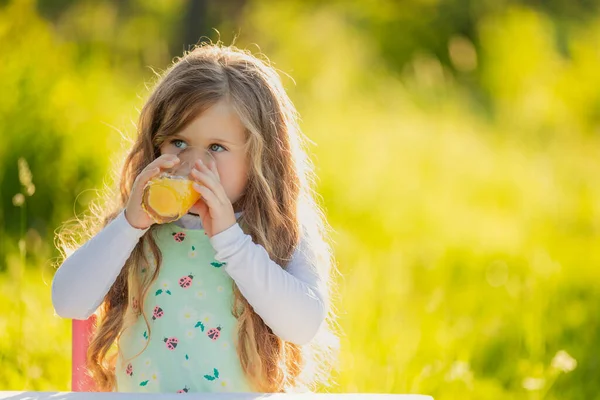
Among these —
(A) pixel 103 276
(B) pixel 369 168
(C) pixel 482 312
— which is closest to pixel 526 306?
(C) pixel 482 312

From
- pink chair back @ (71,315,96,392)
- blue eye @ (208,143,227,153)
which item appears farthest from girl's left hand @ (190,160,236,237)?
pink chair back @ (71,315,96,392)

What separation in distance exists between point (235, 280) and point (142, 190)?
28cm

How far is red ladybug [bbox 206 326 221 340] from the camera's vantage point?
2025mm

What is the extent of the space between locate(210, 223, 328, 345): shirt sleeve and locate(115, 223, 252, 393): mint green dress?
96mm

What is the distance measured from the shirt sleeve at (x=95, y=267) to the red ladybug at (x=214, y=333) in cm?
24

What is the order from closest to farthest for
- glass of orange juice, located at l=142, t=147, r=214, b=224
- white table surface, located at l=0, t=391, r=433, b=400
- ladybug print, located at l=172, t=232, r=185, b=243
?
white table surface, located at l=0, t=391, r=433, b=400, glass of orange juice, located at l=142, t=147, r=214, b=224, ladybug print, located at l=172, t=232, r=185, b=243

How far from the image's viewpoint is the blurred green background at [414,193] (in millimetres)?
3424

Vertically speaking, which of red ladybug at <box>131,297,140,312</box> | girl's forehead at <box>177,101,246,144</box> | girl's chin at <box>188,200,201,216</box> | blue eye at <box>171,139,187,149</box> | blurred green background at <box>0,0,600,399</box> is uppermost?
girl's forehead at <box>177,101,246,144</box>

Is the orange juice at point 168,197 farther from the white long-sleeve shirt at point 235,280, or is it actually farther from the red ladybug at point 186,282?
the red ladybug at point 186,282

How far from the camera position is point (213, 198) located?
1.93m

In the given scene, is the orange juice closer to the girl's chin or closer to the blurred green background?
the girl's chin

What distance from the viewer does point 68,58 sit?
5.97 m

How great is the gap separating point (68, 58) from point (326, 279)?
4.28 m

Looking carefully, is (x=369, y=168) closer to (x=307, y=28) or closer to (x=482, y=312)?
(x=482, y=312)
